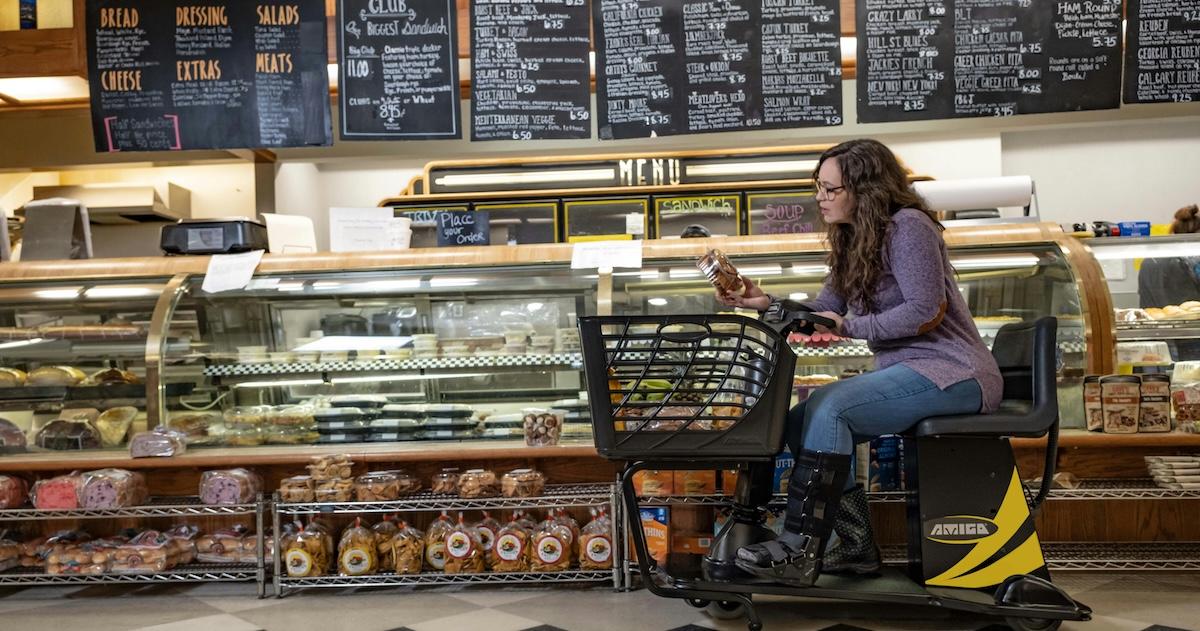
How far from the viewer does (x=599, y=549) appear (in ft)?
9.89

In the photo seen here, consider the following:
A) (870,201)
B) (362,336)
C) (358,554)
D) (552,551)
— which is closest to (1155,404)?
(870,201)

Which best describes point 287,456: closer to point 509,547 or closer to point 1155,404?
point 509,547

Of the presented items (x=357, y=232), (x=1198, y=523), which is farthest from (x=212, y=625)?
(x=1198, y=523)

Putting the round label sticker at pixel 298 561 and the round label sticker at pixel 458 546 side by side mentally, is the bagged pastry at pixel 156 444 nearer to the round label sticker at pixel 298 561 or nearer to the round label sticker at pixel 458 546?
the round label sticker at pixel 298 561

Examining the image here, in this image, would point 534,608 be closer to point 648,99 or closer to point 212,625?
point 212,625

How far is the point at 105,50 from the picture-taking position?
13.4 feet

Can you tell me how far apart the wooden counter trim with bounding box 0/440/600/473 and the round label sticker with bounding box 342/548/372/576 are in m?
0.31

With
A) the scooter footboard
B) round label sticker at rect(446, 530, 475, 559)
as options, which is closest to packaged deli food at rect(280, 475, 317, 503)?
round label sticker at rect(446, 530, 475, 559)

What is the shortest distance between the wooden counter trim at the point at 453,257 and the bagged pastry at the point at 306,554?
0.94 metres

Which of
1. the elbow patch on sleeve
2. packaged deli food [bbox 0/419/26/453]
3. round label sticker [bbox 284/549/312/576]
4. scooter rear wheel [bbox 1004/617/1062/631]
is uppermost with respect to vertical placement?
the elbow patch on sleeve

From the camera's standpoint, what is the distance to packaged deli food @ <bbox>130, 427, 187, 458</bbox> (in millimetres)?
3098

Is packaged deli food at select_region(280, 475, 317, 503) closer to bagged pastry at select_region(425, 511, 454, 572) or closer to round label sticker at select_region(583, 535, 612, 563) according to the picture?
bagged pastry at select_region(425, 511, 454, 572)

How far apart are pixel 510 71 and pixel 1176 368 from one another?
2844 millimetres

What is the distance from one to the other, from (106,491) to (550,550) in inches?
57.4
